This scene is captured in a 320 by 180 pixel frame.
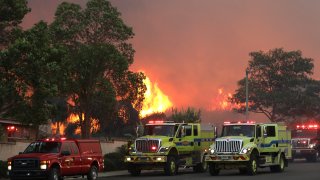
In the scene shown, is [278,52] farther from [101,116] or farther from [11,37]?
[11,37]

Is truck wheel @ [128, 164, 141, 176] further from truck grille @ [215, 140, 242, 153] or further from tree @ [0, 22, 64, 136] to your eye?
tree @ [0, 22, 64, 136]

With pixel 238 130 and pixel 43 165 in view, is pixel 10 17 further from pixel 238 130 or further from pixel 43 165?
pixel 238 130

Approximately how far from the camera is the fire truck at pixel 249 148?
106ft

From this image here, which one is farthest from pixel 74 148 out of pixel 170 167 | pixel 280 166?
pixel 280 166

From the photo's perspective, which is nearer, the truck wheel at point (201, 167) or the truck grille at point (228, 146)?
the truck grille at point (228, 146)

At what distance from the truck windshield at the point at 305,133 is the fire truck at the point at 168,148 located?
17.8 meters

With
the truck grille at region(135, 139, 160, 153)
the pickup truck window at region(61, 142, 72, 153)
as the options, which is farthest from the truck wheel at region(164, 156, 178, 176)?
the pickup truck window at region(61, 142, 72, 153)

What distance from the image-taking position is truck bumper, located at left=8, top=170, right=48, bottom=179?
25891 mm

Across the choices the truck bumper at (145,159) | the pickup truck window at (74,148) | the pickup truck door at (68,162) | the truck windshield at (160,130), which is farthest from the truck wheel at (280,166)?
the pickup truck door at (68,162)

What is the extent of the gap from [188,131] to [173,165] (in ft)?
8.71

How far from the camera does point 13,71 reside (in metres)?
30.2

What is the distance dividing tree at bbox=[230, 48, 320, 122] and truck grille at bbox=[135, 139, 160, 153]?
62.0 m

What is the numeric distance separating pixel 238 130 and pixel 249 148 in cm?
208

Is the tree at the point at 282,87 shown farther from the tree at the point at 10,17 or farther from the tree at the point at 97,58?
the tree at the point at 10,17
